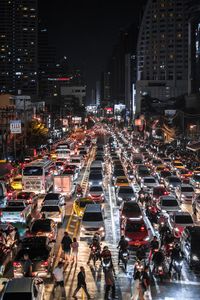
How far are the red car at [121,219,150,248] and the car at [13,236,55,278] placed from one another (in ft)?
14.2

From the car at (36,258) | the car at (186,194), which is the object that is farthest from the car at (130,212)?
the car at (186,194)

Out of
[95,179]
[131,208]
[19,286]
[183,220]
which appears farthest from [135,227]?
[95,179]

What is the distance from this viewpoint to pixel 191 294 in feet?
58.2

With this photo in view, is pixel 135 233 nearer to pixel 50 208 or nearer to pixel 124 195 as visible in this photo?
pixel 50 208

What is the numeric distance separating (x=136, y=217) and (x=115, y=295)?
31.6 feet

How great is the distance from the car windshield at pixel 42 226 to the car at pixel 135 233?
3189 mm

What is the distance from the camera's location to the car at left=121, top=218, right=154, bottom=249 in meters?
22.9

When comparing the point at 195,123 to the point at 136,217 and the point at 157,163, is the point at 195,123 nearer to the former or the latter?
the point at 157,163

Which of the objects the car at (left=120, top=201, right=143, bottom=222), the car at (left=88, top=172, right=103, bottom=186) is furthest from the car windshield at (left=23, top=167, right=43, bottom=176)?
the car at (left=120, top=201, right=143, bottom=222)

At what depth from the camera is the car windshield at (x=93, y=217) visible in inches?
1013

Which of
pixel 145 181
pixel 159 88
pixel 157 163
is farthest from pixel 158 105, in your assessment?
pixel 145 181

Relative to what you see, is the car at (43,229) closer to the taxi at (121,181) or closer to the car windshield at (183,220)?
the car windshield at (183,220)

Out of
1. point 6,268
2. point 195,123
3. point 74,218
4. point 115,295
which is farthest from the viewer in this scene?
point 195,123

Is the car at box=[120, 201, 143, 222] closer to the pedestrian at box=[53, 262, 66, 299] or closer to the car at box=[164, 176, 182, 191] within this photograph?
the pedestrian at box=[53, 262, 66, 299]
